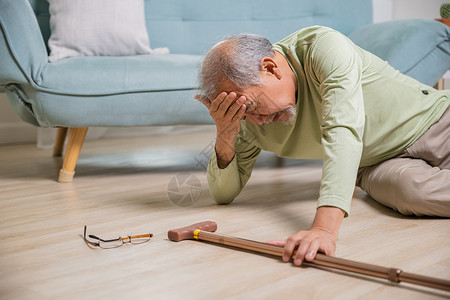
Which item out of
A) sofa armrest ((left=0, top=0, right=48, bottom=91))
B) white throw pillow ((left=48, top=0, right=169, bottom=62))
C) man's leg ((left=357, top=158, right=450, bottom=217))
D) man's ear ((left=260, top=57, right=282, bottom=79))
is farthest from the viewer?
white throw pillow ((left=48, top=0, right=169, bottom=62))

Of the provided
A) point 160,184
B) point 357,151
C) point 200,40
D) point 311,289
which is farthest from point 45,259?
point 200,40

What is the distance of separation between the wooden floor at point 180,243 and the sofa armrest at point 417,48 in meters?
0.57

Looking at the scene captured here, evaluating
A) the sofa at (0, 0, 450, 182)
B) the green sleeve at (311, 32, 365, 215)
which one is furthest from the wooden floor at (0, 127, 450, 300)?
the sofa at (0, 0, 450, 182)

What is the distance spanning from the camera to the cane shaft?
88 cm

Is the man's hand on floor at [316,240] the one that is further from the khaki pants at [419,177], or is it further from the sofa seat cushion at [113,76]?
the sofa seat cushion at [113,76]

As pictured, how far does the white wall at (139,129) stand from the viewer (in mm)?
3326

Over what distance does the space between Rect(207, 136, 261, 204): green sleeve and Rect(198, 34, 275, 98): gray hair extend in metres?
0.30

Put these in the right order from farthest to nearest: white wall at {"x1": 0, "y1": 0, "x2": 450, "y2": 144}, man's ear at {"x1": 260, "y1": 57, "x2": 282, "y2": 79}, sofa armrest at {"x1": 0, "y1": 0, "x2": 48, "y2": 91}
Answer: white wall at {"x1": 0, "y1": 0, "x2": 450, "y2": 144} < sofa armrest at {"x1": 0, "y1": 0, "x2": 48, "y2": 91} < man's ear at {"x1": 260, "y1": 57, "x2": 282, "y2": 79}

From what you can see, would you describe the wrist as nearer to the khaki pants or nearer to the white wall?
the khaki pants

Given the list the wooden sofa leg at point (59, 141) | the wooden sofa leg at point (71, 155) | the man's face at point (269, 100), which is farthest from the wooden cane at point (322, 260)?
the wooden sofa leg at point (59, 141)

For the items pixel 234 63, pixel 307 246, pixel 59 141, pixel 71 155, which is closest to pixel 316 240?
pixel 307 246

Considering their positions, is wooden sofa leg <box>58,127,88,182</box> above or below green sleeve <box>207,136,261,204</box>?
below

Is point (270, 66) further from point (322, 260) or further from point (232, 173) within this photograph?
point (322, 260)

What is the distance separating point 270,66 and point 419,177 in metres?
0.51
